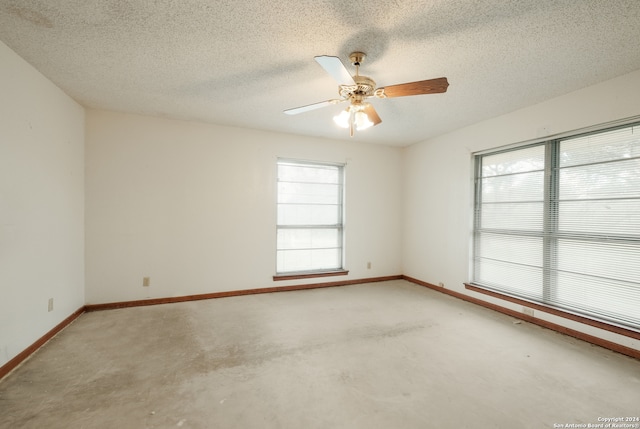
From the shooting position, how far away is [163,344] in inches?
105

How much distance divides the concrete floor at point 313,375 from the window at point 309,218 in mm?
1421

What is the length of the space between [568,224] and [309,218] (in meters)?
3.38

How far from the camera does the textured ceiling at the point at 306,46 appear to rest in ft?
5.87

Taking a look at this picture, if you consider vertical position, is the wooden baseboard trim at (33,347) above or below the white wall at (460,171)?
below

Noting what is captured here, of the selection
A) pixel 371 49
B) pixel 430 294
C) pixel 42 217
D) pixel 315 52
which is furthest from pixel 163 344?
pixel 430 294

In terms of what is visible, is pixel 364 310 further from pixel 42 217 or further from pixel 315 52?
pixel 42 217

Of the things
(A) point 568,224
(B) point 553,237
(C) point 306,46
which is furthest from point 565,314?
(C) point 306,46

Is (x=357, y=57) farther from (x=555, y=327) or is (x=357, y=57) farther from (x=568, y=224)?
(x=555, y=327)

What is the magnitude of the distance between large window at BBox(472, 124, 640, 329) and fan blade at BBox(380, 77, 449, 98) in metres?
2.11

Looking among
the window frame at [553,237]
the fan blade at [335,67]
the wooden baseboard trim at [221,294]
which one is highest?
the fan blade at [335,67]

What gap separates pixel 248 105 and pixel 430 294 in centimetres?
380

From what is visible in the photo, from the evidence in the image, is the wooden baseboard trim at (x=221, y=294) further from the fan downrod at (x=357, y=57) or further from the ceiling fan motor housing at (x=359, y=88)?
the fan downrod at (x=357, y=57)

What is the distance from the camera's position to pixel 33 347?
8.14 ft

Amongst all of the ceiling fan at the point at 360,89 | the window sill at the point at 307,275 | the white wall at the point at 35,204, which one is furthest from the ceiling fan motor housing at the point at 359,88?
the window sill at the point at 307,275
